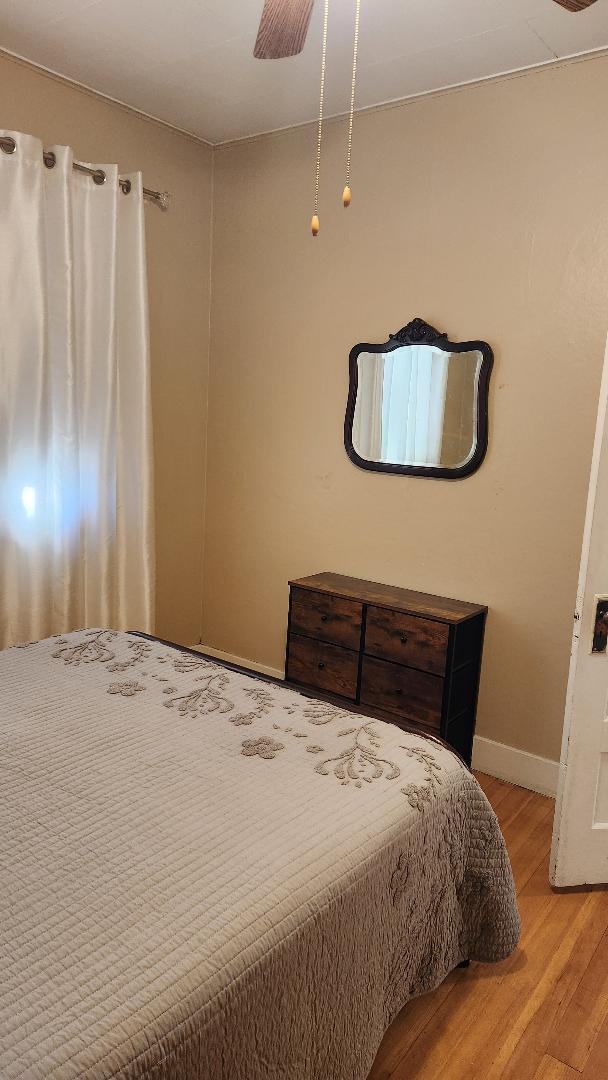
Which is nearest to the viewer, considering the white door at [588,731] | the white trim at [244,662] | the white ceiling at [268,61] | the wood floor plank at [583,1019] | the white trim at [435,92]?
the wood floor plank at [583,1019]

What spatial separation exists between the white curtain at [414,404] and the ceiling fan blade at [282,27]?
1330mm

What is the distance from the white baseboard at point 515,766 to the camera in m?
2.97

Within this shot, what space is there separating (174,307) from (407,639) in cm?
210

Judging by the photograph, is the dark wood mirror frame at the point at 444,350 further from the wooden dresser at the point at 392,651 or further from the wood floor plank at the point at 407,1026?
the wood floor plank at the point at 407,1026

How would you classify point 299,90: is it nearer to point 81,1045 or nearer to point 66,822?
point 66,822

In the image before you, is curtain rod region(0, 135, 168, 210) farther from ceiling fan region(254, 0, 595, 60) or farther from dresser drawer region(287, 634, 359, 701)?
dresser drawer region(287, 634, 359, 701)

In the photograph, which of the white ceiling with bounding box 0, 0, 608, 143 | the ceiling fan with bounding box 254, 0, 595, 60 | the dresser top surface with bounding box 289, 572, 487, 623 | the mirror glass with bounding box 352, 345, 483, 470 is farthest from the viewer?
the mirror glass with bounding box 352, 345, 483, 470

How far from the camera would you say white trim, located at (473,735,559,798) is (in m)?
2.97

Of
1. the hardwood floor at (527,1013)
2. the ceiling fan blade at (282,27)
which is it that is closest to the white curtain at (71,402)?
the ceiling fan blade at (282,27)

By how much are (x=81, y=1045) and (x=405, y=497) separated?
2.57 m

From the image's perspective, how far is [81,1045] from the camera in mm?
959

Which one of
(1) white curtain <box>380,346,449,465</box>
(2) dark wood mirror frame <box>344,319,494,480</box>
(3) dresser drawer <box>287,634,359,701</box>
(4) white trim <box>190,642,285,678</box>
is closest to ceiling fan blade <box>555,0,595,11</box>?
(2) dark wood mirror frame <box>344,319,494,480</box>

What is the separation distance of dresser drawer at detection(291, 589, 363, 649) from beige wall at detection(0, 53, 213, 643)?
996 mm

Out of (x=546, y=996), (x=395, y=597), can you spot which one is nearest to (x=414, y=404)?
(x=395, y=597)
